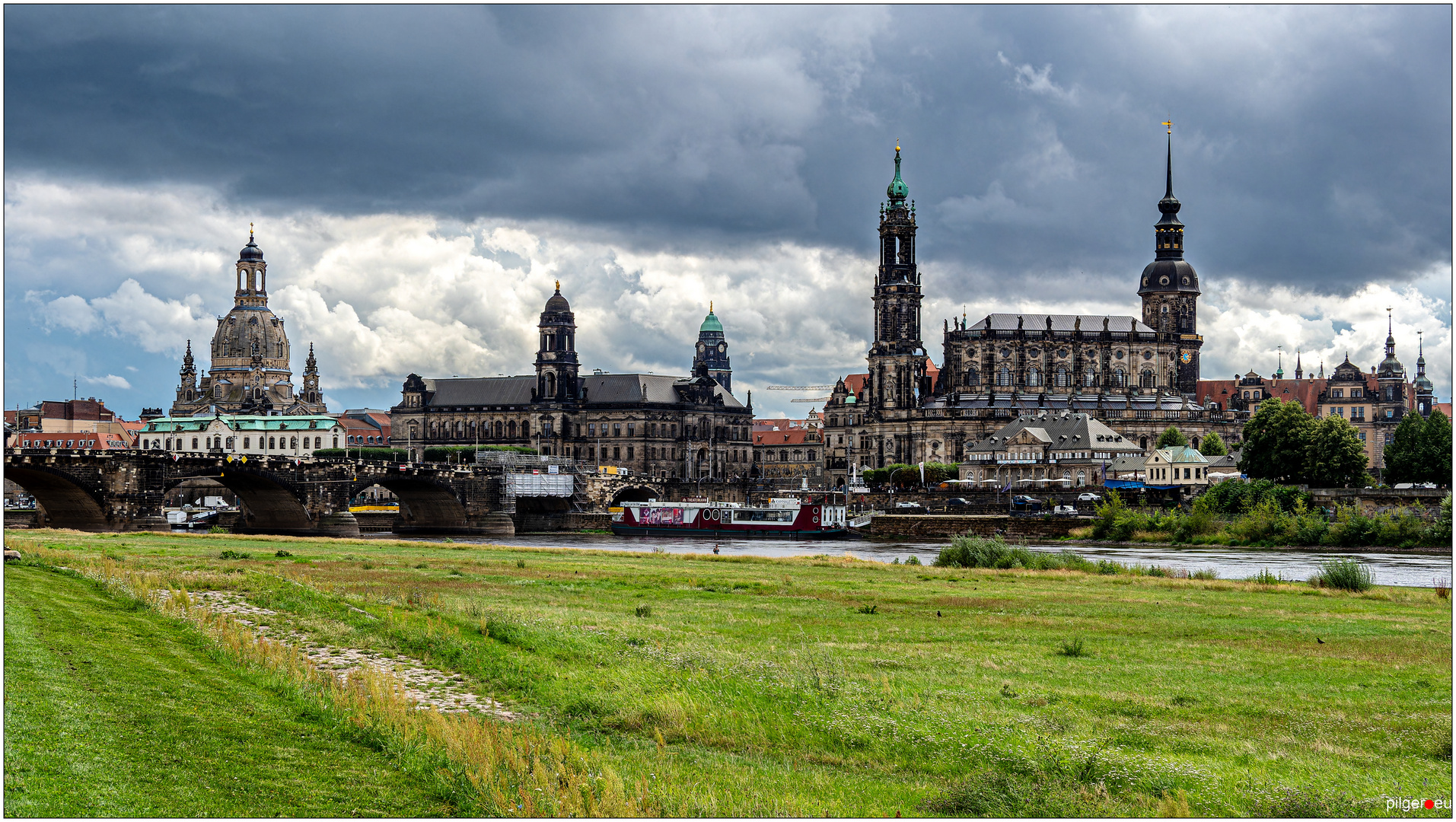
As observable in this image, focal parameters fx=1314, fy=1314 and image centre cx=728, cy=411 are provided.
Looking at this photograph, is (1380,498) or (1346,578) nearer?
(1346,578)

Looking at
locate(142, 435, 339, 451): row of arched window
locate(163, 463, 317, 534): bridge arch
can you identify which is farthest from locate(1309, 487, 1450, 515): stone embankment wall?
locate(142, 435, 339, 451): row of arched window

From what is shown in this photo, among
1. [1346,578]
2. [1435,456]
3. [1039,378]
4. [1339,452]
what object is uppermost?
[1039,378]

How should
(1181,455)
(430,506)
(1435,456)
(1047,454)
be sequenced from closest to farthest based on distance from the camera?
(1435,456) → (430,506) → (1181,455) → (1047,454)

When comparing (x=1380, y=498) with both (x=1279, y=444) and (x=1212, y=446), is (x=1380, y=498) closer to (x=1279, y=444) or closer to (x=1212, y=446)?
(x=1279, y=444)

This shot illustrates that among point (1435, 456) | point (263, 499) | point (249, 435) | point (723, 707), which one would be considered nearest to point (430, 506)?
point (263, 499)

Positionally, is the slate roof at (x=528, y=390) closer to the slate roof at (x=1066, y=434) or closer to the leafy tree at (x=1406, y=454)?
the slate roof at (x=1066, y=434)

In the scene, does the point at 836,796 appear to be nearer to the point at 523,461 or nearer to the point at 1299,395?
the point at 523,461

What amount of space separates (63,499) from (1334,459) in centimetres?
9039

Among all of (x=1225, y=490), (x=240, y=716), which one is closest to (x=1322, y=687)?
(x=240, y=716)

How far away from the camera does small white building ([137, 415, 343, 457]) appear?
174 metres

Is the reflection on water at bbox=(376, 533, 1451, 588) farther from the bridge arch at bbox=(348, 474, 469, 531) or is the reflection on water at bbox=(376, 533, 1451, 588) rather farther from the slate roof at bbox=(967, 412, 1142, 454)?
the slate roof at bbox=(967, 412, 1142, 454)

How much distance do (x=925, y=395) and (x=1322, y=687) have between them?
159142 millimetres

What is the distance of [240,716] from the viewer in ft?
55.8

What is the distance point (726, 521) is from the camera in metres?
117
